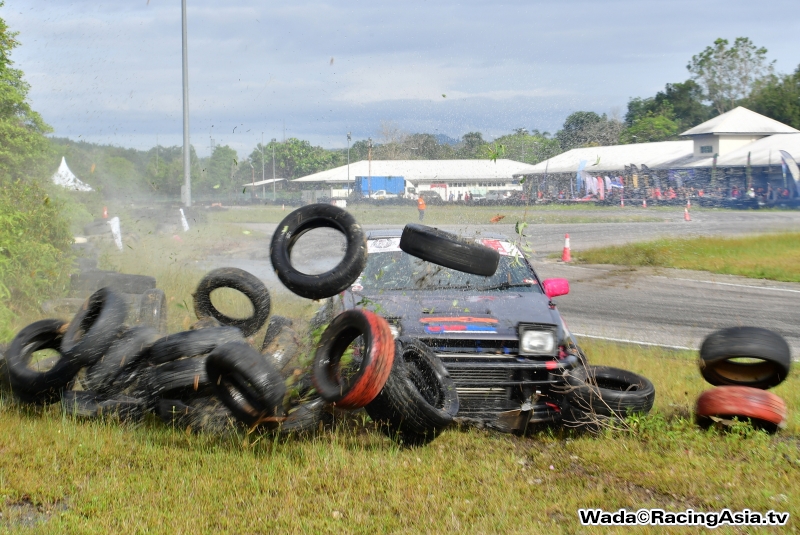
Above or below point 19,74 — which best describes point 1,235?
below

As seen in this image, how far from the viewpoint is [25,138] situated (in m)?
12.2

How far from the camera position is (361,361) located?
5.00 meters

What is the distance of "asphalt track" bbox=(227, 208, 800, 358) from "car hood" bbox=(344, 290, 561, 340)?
5.29 feet

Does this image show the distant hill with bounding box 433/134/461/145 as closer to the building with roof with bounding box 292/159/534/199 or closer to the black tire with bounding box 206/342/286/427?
the building with roof with bounding box 292/159/534/199

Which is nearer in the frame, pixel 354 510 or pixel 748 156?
pixel 354 510

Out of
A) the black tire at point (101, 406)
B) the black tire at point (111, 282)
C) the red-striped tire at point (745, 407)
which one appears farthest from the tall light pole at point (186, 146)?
the red-striped tire at point (745, 407)

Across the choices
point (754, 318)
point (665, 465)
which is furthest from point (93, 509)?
point (754, 318)

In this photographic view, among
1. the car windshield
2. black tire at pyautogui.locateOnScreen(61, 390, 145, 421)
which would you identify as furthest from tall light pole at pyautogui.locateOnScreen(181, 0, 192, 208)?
black tire at pyautogui.locateOnScreen(61, 390, 145, 421)

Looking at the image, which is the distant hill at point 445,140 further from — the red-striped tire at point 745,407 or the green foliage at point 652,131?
the green foliage at point 652,131

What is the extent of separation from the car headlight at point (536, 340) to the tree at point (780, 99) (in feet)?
71.0

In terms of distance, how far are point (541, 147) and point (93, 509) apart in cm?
958

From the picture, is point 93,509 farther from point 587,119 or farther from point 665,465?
point 587,119

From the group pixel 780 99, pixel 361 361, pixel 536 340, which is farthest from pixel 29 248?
pixel 780 99

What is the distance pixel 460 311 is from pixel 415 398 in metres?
1.35
